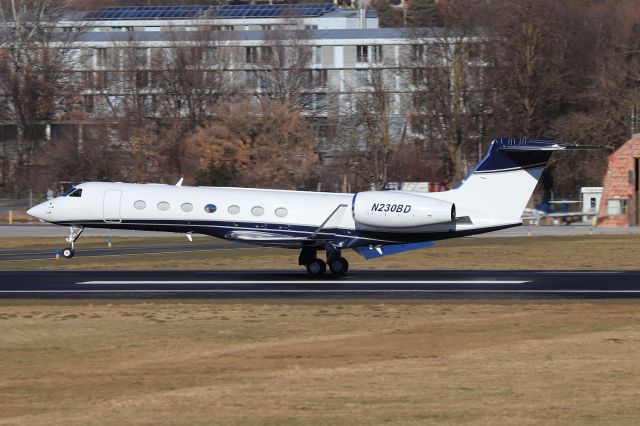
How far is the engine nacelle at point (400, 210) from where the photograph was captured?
27.8m

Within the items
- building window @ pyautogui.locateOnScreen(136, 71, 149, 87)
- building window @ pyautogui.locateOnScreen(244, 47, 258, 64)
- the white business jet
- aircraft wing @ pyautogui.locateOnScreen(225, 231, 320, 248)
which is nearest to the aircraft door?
the white business jet

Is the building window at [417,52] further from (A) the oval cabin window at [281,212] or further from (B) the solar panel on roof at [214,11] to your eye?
(A) the oval cabin window at [281,212]

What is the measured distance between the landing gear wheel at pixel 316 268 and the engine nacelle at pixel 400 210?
182cm

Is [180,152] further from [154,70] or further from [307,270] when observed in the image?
[307,270]

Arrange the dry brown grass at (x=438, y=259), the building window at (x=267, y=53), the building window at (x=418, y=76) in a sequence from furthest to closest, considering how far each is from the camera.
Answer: the building window at (x=267, y=53) → the building window at (x=418, y=76) → the dry brown grass at (x=438, y=259)

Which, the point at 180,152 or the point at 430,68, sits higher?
the point at 430,68

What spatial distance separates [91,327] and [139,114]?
60.7 metres

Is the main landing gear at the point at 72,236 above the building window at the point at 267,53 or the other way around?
the other way around

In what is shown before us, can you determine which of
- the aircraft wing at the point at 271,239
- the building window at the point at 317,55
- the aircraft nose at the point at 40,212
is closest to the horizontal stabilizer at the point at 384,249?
the aircraft wing at the point at 271,239

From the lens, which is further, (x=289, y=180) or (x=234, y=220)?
(x=289, y=180)

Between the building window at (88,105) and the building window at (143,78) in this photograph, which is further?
the building window at (88,105)

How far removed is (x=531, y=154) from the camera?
92.4 ft

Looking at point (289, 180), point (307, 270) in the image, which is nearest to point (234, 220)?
point (307, 270)

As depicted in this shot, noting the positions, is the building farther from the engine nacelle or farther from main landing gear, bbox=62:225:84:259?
the engine nacelle
